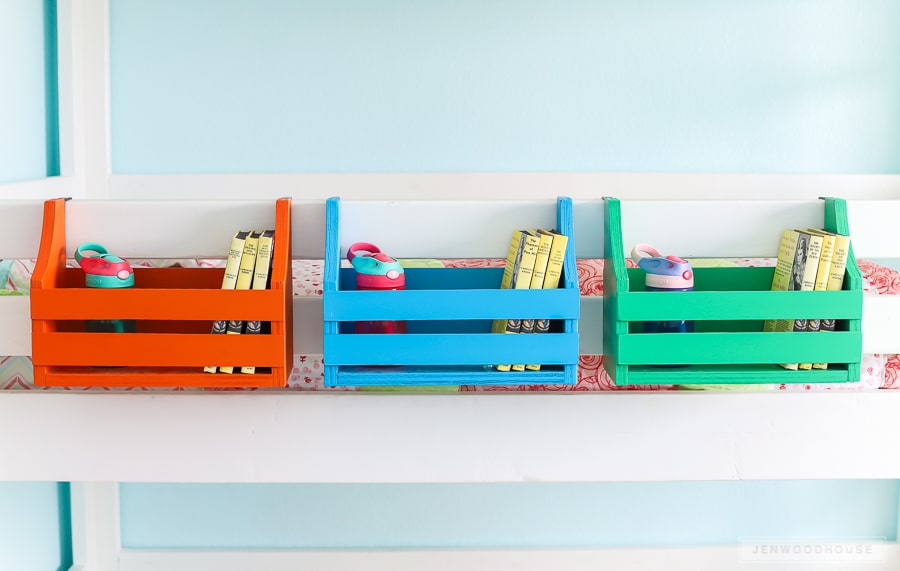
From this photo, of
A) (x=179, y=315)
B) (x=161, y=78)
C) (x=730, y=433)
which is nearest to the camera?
(x=179, y=315)

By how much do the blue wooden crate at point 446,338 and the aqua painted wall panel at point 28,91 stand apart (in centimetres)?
100

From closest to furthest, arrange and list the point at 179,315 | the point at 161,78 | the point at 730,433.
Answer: the point at 179,315
the point at 730,433
the point at 161,78

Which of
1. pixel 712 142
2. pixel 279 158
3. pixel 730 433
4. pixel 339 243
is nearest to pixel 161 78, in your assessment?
pixel 279 158

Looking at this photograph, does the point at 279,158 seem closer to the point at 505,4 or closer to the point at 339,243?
the point at 505,4

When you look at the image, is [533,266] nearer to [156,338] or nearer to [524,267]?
[524,267]

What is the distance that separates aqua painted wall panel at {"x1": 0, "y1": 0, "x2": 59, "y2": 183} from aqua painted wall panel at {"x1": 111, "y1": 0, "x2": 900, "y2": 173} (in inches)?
6.3

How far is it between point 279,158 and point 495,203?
108 centimetres

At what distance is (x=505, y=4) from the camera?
7.06 ft

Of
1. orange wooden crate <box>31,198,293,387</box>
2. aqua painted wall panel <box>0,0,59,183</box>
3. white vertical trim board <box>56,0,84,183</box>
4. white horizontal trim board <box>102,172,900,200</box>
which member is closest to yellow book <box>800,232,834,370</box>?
orange wooden crate <box>31,198,293,387</box>

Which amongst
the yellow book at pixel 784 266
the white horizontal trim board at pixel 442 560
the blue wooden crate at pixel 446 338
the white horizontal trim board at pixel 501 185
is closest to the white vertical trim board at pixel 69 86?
the white horizontal trim board at pixel 501 185

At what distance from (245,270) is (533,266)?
1.33 feet

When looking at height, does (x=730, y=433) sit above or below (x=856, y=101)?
below

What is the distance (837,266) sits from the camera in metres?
1.20

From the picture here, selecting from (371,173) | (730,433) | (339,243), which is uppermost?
(371,173)
